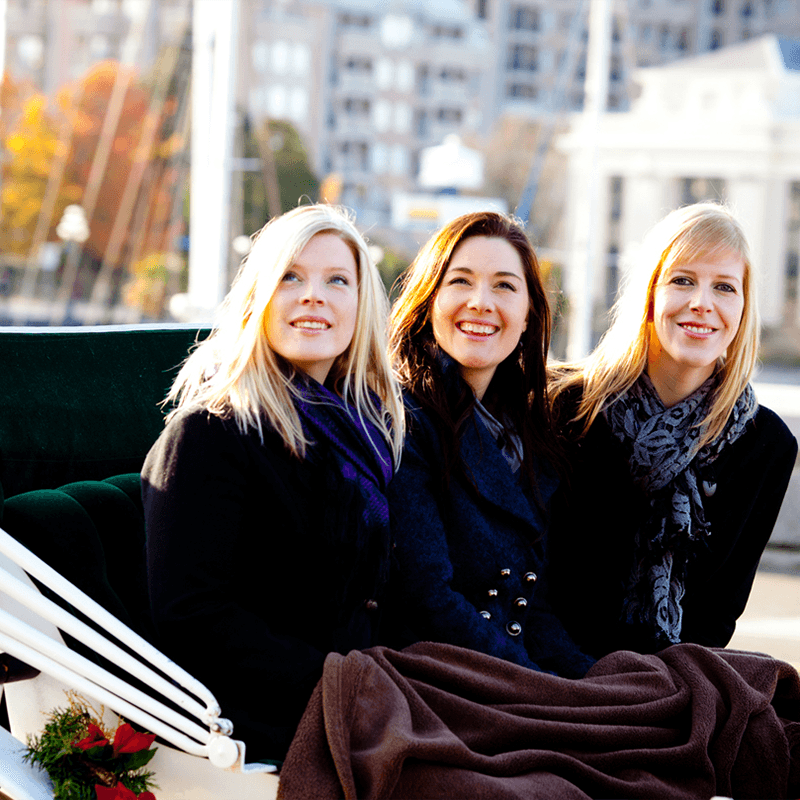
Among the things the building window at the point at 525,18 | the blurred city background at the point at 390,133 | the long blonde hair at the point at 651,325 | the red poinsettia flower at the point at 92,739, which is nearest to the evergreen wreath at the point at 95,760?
the red poinsettia flower at the point at 92,739

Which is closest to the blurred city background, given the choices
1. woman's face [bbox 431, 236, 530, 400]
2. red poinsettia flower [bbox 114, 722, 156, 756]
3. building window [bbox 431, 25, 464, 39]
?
building window [bbox 431, 25, 464, 39]

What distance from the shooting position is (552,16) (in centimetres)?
6475

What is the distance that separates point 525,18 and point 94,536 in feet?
217

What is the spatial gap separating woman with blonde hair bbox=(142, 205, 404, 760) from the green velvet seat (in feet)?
1.36

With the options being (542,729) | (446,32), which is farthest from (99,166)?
(542,729)

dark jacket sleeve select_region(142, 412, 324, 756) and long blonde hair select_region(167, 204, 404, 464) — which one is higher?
long blonde hair select_region(167, 204, 404, 464)

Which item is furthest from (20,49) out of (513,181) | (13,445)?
(13,445)

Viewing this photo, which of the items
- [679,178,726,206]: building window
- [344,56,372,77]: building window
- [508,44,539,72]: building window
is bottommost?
[679,178,726,206]: building window

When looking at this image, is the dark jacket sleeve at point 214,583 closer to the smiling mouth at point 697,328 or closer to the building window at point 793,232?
the smiling mouth at point 697,328

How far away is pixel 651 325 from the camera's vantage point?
3.05 metres

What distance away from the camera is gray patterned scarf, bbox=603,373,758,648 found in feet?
9.46

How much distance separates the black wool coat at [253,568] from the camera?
2.20 m

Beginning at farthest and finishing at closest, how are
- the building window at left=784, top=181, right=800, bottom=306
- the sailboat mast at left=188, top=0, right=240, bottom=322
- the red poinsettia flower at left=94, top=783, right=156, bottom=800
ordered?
1. the building window at left=784, top=181, right=800, bottom=306
2. the sailboat mast at left=188, top=0, right=240, bottom=322
3. the red poinsettia flower at left=94, top=783, right=156, bottom=800

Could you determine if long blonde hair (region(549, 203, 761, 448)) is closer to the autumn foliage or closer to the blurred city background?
the blurred city background
